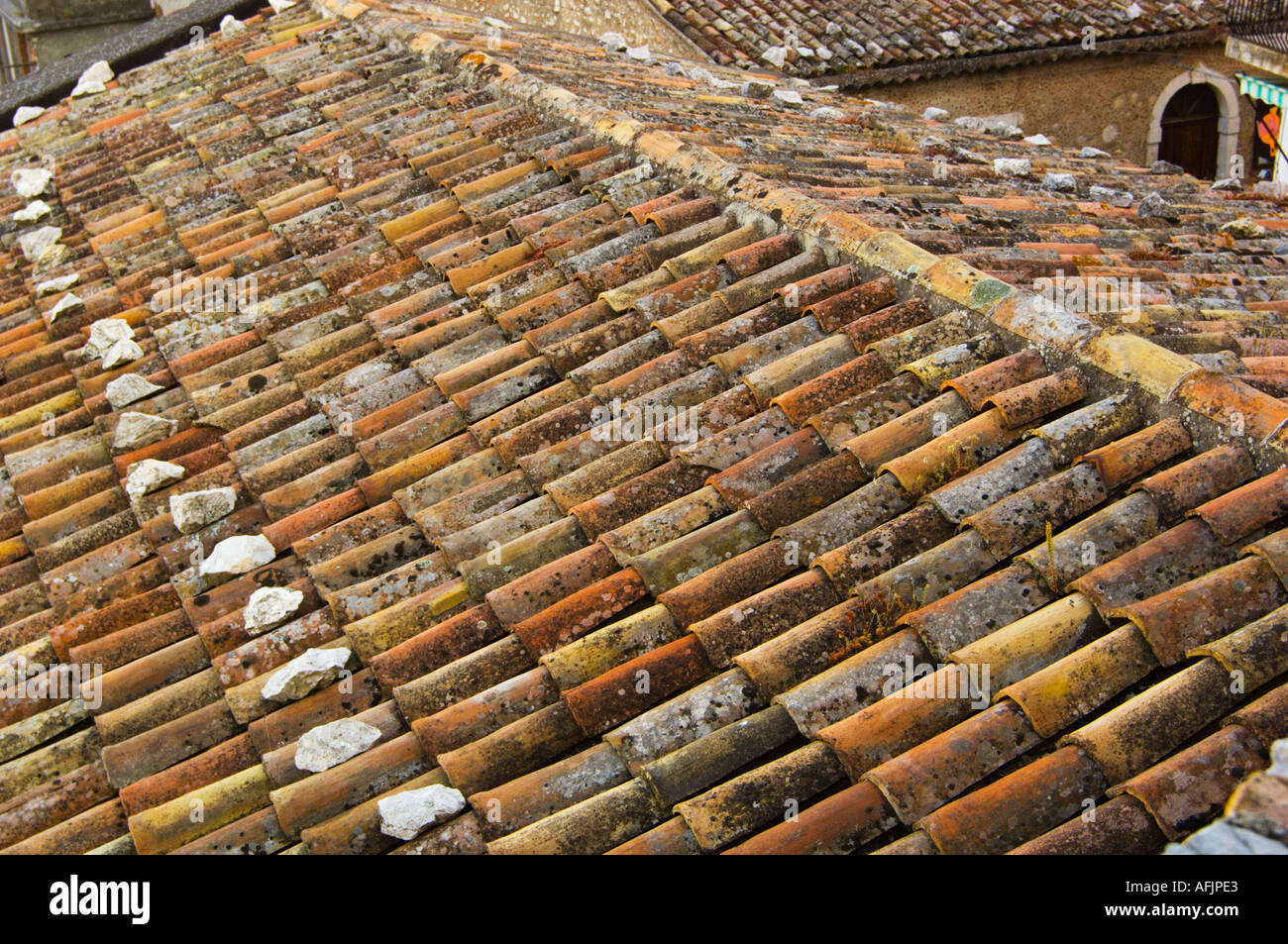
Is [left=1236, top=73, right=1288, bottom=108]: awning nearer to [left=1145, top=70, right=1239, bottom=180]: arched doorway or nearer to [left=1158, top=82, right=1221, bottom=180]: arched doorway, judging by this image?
[left=1145, top=70, right=1239, bottom=180]: arched doorway

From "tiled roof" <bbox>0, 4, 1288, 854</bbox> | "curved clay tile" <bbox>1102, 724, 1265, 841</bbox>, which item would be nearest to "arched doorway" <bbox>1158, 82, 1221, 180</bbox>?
"tiled roof" <bbox>0, 4, 1288, 854</bbox>

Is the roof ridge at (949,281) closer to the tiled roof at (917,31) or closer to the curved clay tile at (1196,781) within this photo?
the curved clay tile at (1196,781)

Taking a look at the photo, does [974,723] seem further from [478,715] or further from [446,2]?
[446,2]

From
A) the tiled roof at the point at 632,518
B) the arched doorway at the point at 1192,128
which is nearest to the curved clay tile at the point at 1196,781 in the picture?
the tiled roof at the point at 632,518

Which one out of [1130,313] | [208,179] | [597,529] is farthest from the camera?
[208,179]

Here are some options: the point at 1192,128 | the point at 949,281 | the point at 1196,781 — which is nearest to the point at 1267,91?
the point at 1192,128

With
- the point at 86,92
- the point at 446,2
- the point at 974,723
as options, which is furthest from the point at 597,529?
the point at 446,2

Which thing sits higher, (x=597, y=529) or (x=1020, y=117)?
(x=597, y=529)
